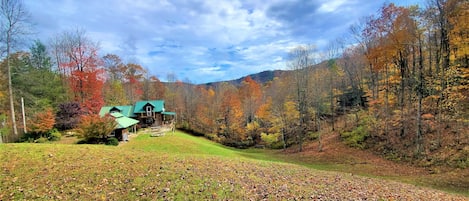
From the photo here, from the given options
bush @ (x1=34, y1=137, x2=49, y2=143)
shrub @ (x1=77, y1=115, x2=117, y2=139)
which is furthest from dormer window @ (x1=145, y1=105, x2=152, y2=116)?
shrub @ (x1=77, y1=115, x2=117, y2=139)

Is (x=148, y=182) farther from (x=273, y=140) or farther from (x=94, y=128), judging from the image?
(x=273, y=140)

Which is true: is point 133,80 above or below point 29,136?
above

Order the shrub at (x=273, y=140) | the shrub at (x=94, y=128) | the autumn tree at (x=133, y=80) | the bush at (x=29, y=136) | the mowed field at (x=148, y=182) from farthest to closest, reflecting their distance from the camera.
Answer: the autumn tree at (x=133, y=80), the shrub at (x=273, y=140), the bush at (x=29, y=136), the shrub at (x=94, y=128), the mowed field at (x=148, y=182)

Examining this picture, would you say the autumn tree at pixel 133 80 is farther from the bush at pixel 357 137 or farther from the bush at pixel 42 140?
the bush at pixel 357 137

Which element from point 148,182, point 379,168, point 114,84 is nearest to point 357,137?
point 379,168

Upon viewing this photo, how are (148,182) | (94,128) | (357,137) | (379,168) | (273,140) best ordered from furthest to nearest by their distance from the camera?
(273,140) → (357,137) → (94,128) → (379,168) → (148,182)

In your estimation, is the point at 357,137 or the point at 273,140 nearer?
the point at 357,137

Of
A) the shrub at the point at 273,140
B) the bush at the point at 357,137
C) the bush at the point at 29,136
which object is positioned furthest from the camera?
the shrub at the point at 273,140

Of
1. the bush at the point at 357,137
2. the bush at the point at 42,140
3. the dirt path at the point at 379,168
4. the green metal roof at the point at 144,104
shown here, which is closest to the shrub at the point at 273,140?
the dirt path at the point at 379,168

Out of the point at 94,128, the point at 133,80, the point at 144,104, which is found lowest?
the point at 94,128

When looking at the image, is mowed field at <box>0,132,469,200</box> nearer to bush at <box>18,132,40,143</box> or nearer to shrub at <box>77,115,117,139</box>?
shrub at <box>77,115,117,139</box>

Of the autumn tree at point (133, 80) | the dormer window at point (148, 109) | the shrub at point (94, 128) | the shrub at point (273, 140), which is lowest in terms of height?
the shrub at point (273, 140)

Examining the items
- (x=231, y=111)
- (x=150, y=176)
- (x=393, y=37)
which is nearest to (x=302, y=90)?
(x=393, y=37)

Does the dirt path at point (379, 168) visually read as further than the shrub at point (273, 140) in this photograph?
No
